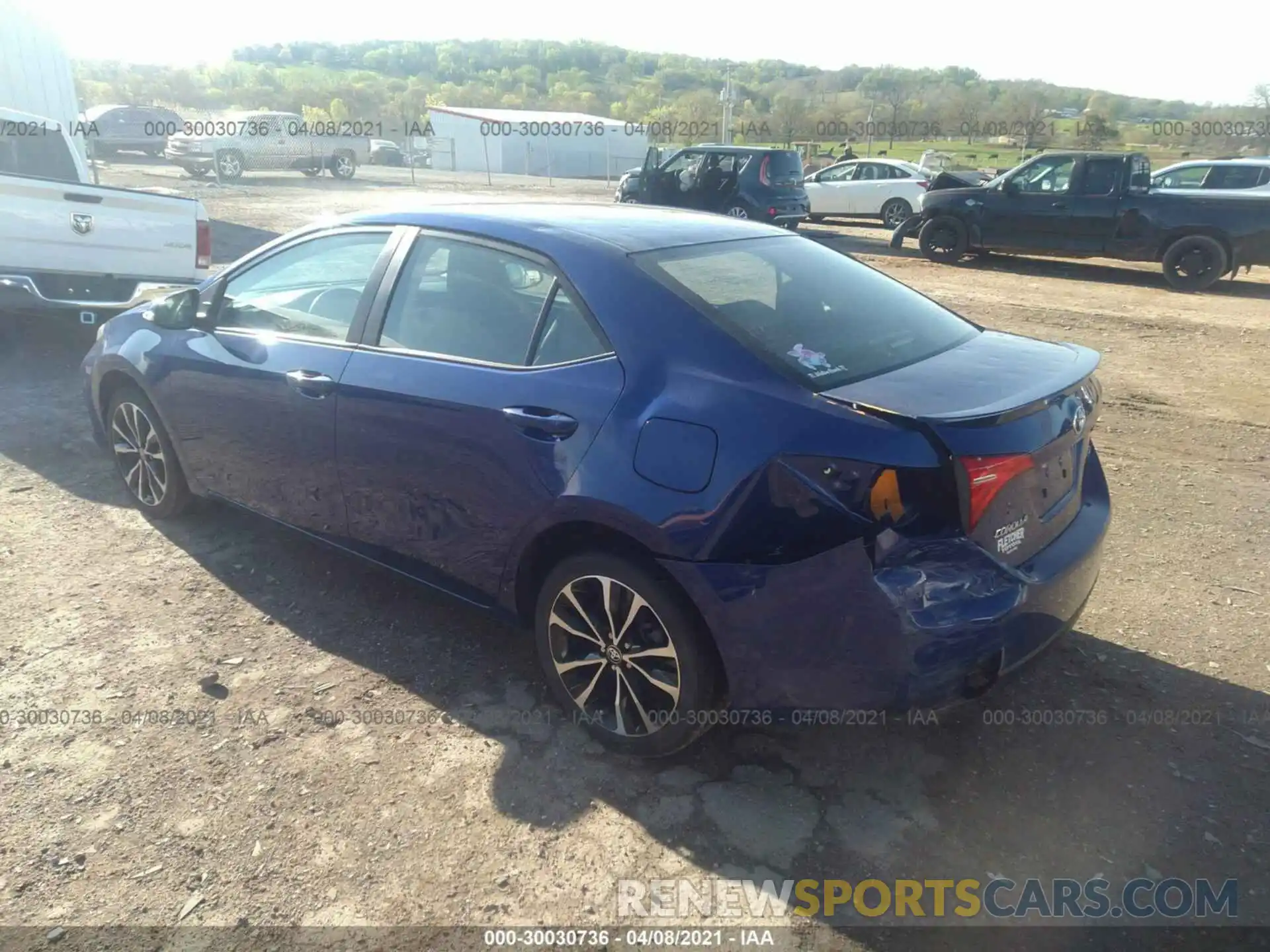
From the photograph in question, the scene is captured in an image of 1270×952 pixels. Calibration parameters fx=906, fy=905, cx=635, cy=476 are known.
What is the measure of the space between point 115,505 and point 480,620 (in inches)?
94.4

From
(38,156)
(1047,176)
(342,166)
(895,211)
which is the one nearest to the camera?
(38,156)

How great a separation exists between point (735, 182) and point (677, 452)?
1518 centimetres

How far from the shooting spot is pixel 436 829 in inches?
103

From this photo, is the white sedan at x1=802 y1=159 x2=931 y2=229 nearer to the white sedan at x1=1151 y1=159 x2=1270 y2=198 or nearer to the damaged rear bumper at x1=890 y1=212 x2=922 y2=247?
the damaged rear bumper at x1=890 y1=212 x2=922 y2=247

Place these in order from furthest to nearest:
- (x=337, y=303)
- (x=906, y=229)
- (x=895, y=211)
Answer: (x=895, y=211)
(x=906, y=229)
(x=337, y=303)

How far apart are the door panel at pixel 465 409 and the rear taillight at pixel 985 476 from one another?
102 cm

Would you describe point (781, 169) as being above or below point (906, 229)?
above

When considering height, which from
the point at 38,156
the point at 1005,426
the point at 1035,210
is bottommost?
the point at 1035,210

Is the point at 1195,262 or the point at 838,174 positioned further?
the point at 838,174

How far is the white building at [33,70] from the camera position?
47.4 ft

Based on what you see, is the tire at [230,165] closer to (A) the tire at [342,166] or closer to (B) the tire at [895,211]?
(A) the tire at [342,166]

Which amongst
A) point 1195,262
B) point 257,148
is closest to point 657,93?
point 257,148

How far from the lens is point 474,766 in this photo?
289 centimetres

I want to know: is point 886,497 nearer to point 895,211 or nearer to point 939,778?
point 939,778
